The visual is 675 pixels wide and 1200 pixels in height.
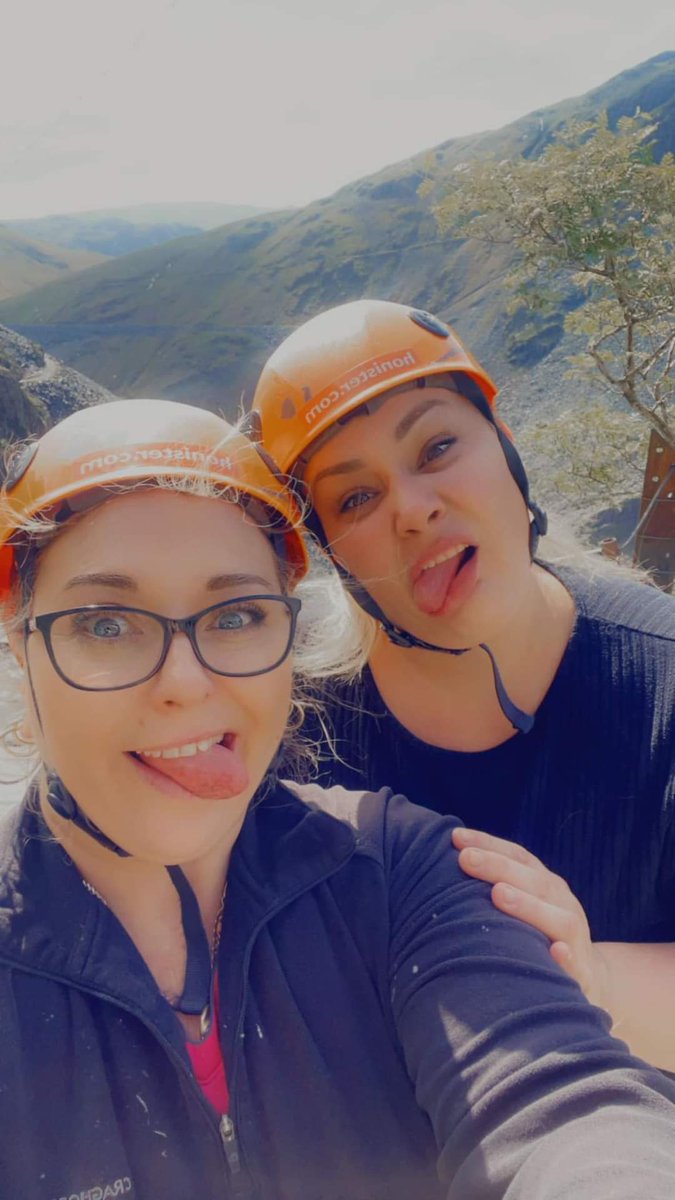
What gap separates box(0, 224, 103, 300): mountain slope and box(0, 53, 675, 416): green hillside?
50.3 ft

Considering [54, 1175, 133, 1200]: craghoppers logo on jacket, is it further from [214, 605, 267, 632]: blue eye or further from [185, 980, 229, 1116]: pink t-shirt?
[214, 605, 267, 632]: blue eye

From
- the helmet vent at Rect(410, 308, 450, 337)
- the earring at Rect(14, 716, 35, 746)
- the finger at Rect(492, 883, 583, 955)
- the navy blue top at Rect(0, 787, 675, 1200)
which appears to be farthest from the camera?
the helmet vent at Rect(410, 308, 450, 337)

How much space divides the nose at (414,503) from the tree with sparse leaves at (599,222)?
45.4ft

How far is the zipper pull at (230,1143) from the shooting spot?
1.75 m

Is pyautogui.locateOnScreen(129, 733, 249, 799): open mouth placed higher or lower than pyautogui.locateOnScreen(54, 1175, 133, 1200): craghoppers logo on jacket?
higher

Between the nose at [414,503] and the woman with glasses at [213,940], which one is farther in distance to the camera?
the nose at [414,503]

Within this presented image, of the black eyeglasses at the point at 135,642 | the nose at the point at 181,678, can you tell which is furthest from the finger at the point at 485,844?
the nose at the point at 181,678

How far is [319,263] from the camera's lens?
328ft

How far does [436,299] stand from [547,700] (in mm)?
78711

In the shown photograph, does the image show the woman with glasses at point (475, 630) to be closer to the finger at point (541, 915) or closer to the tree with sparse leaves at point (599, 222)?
the finger at point (541, 915)

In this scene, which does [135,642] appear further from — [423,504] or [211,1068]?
[423,504]

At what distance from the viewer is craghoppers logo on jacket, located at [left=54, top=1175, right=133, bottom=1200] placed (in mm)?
1649

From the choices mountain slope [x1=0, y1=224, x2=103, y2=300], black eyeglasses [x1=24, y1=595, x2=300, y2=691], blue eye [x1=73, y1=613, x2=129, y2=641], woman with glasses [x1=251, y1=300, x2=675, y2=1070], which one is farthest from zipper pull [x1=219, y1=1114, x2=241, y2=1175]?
mountain slope [x1=0, y1=224, x2=103, y2=300]

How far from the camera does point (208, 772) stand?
1909 mm
